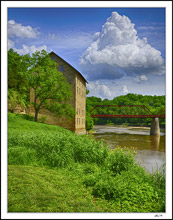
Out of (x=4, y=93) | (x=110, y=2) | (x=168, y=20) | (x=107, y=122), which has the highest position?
(x=110, y=2)

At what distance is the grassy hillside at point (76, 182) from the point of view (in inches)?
195

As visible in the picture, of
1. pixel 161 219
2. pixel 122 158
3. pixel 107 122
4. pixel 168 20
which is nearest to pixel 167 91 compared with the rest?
pixel 168 20

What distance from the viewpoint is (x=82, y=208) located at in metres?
4.69

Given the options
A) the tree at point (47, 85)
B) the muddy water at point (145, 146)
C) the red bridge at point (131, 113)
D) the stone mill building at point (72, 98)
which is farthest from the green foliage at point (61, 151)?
the red bridge at point (131, 113)

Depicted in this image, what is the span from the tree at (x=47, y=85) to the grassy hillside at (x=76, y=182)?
1511 cm

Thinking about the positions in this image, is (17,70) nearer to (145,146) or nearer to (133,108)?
(145,146)

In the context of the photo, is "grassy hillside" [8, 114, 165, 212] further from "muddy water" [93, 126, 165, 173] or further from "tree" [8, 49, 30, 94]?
"tree" [8, 49, 30, 94]

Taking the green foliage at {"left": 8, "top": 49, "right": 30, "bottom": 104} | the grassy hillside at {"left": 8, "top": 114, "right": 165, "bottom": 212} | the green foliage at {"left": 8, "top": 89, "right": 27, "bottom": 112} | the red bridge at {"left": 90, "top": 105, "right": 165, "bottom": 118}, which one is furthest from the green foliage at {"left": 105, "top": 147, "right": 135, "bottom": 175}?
the red bridge at {"left": 90, "top": 105, "right": 165, "bottom": 118}

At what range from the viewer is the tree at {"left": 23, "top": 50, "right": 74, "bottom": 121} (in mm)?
24562

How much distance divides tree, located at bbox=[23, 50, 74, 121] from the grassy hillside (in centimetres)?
1511

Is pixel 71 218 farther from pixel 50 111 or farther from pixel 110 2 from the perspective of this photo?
pixel 50 111

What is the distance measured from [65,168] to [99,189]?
2.54m

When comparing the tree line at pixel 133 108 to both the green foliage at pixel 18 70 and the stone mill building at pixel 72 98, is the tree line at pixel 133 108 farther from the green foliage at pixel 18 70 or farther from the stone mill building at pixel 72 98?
the green foliage at pixel 18 70

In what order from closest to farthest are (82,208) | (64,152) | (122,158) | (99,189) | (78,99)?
(82,208)
(99,189)
(122,158)
(64,152)
(78,99)
